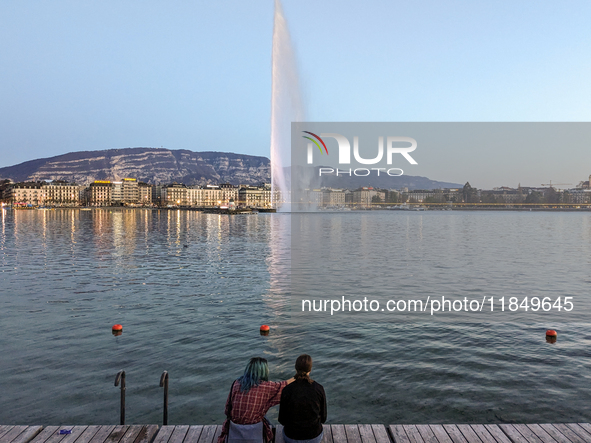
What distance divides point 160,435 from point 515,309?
62.6ft

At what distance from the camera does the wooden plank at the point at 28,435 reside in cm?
824

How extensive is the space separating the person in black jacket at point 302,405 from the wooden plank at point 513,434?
3.83 meters

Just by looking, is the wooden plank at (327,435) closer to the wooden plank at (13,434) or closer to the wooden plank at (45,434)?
the wooden plank at (45,434)

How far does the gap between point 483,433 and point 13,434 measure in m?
8.65

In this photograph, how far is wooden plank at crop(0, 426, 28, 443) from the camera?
8.27 m

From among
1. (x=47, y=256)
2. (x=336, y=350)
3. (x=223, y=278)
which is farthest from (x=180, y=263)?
(x=336, y=350)

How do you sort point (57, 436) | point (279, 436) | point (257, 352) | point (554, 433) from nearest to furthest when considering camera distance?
point (279, 436), point (57, 436), point (554, 433), point (257, 352)

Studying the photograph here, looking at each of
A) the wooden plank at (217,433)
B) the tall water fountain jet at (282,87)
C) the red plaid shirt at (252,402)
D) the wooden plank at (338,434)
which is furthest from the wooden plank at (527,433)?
the tall water fountain jet at (282,87)

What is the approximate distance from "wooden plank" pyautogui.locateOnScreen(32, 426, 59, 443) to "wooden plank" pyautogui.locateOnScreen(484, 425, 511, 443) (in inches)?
321

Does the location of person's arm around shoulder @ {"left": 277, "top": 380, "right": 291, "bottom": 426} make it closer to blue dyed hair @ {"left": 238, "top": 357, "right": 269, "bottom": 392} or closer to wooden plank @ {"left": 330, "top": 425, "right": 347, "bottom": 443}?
blue dyed hair @ {"left": 238, "top": 357, "right": 269, "bottom": 392}

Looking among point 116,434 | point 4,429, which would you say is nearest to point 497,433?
point 116,434

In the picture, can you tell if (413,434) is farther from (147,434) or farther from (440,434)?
(147,434)

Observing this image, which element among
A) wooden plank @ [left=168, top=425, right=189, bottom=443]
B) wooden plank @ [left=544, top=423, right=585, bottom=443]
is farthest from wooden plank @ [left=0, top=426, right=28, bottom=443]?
wooden plank @ [left=544, top=423, right=585, bottom=443]

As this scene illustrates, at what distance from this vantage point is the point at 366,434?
8664 millimetres
